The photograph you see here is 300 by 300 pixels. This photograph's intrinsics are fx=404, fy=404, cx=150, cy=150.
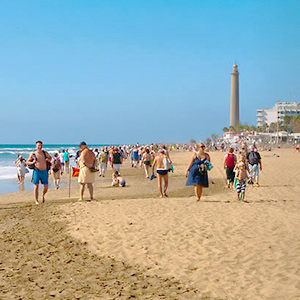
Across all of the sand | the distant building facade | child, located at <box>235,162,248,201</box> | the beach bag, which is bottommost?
the sand

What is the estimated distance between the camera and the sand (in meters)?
4.79

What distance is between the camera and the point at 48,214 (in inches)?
367

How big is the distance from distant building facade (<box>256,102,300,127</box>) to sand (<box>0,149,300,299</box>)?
11777cm

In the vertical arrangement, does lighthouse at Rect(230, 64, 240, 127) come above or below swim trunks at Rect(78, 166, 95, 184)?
above

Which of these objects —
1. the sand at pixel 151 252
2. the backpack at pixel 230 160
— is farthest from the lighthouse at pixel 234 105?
the sand at pixel 151 252

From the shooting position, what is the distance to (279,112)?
12962cm

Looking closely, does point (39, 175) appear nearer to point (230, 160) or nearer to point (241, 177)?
point (241, 177)

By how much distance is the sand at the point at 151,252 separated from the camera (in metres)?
4.79

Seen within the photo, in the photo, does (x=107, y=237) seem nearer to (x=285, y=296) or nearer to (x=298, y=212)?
(x=285, y=296)

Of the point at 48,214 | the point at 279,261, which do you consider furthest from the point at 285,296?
the point at 48,214

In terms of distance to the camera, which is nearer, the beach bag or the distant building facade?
the beach bag

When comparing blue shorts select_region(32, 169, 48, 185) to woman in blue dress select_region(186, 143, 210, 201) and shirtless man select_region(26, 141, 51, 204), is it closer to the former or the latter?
shirtless man select_region(26, 141, 51, 204)

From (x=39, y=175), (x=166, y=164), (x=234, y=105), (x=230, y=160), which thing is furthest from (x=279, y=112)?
(x=39, y=175)

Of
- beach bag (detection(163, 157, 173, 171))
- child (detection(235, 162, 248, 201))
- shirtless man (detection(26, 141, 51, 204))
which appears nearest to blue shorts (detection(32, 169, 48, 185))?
shirtless man (detection(26, 141, 51, 204))
